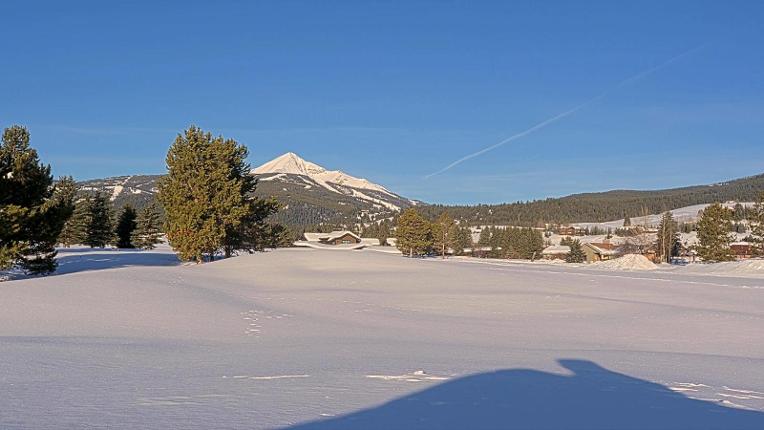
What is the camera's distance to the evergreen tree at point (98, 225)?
6838 centimetres

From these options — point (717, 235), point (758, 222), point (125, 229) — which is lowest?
point (125, 229)

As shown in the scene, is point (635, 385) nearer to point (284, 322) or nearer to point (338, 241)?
point (284, 322)

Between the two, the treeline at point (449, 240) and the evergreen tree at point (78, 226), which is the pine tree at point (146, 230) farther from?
the treeline at point (449, 240)

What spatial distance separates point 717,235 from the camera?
63906 mm

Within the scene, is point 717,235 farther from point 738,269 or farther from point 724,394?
point 724,394

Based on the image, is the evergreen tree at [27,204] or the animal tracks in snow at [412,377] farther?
the evergreen tree at [27,204]

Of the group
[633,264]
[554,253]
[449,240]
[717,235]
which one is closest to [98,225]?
[449,240]

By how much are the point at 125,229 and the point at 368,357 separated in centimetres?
6753

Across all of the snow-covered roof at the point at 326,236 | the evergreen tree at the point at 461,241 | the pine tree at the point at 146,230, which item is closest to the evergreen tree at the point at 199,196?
the pine tree at the point at 146,230

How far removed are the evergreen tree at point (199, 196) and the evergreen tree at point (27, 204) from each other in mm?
10960

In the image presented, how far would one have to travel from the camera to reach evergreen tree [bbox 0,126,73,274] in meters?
23.0

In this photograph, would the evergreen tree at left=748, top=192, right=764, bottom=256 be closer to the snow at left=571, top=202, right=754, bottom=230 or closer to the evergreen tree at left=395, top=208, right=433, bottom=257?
the evergreen tree at left=395, top=208, right=433, bottom=257

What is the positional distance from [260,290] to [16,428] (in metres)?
20.0

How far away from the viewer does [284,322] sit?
15.6 m
